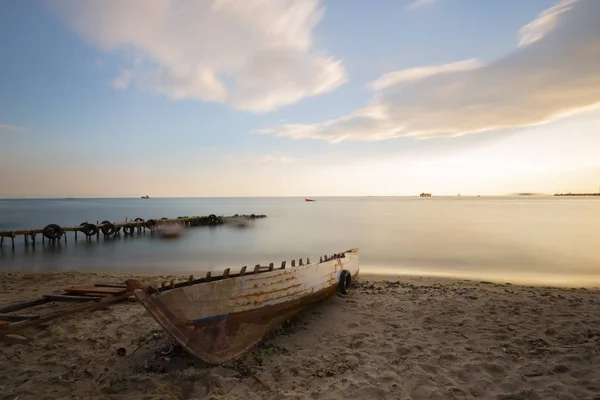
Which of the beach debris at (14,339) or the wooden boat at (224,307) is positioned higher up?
the wooden boat at (224,307)

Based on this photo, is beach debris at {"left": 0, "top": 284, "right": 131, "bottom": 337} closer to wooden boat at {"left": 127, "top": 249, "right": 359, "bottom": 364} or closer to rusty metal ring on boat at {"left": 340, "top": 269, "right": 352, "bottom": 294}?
wooden boat at {"left": 127, "top": 249, "right": 359, "bottom": 364}

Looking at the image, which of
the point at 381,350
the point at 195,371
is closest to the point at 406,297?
the point at 381,350

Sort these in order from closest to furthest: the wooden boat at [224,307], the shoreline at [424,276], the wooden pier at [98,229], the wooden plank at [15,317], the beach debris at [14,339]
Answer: the wooden boat at [224,307], the beach debris at [14,339], the wooden plank at [15,317], the shoreline at [424,276], the wooden pier at [98,229]

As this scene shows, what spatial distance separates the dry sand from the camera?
16.5ft

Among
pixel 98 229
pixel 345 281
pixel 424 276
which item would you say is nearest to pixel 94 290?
pixel 345 281

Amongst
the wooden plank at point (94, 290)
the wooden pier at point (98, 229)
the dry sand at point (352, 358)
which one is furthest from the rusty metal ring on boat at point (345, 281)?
the wooden pier at point (98, 229)

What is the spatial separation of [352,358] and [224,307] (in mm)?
2609

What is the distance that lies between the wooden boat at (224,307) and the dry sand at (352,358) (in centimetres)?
32

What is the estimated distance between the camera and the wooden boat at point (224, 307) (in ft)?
17.1

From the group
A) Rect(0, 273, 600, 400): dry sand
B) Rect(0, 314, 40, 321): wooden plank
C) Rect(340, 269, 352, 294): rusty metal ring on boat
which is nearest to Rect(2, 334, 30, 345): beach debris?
Rect(0, 273, 600, 400): dry sand

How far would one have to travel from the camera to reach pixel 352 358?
20.3 ft

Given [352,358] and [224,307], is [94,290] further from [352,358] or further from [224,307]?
[352,358]

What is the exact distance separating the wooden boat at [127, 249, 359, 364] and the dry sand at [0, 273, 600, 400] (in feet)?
1.04

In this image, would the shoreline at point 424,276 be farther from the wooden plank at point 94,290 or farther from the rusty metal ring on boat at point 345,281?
the wooden plank at point 94,290
